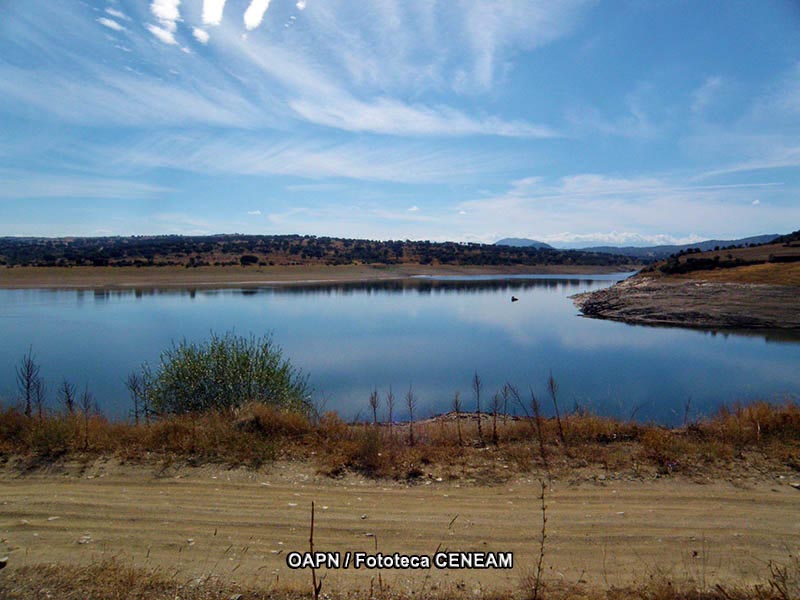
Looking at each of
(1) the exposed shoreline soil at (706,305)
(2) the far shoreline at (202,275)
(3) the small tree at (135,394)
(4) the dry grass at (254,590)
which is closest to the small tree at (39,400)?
(3) the small tree at (135,394)

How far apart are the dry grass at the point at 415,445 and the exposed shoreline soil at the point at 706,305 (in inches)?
928

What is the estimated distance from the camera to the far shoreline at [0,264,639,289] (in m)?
44.9

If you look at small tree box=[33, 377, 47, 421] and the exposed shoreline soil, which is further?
the exposed shoreline soil

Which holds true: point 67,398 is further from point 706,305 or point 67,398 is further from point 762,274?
point 762,274

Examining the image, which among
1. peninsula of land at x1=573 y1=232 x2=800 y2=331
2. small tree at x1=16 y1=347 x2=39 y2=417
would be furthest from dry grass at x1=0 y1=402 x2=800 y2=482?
peninsula of land at x1=573 y1=232 x2=800 y2=331

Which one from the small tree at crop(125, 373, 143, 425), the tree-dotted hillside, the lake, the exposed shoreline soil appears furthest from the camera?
the tree-dotted hillside

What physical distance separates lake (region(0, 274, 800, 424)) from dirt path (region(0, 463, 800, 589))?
5.56m

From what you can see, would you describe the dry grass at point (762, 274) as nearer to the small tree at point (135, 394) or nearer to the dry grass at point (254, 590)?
the dry grass at point (254, 590)

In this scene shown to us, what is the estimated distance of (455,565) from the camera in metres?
3.37

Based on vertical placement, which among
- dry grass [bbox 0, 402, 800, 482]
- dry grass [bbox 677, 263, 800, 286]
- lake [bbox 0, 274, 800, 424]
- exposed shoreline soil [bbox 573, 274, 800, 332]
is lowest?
Result: lake [bbox 0, 274, 800, 424]

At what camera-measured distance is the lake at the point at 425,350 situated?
43.7 feet

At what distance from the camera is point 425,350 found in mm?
20016

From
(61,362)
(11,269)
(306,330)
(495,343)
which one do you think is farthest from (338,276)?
(61,362)

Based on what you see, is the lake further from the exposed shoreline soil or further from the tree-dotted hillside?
the tree-dotted hillside
